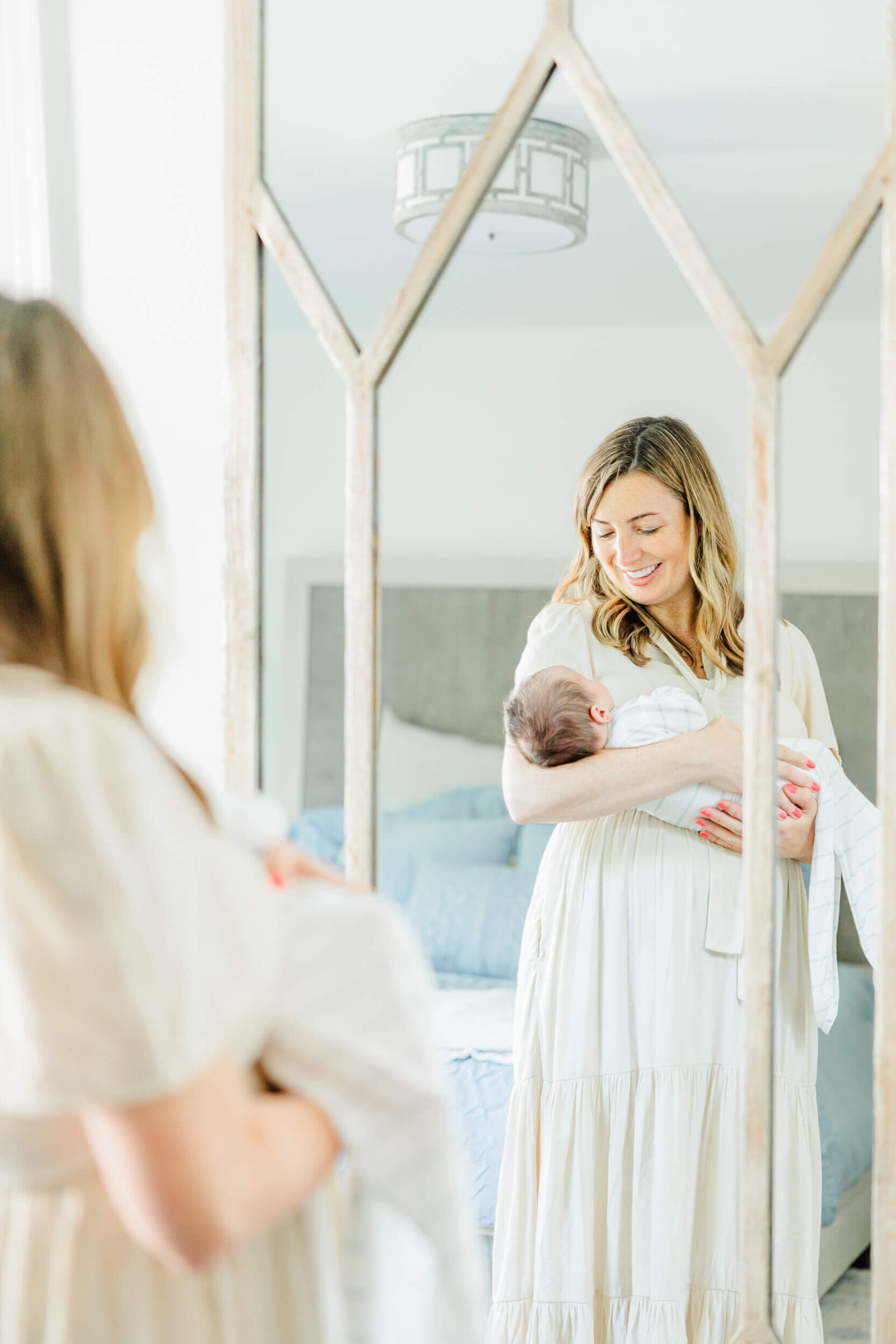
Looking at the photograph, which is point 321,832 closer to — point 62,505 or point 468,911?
point 468,911

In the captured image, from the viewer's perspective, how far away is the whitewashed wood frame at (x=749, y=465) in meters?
1.27

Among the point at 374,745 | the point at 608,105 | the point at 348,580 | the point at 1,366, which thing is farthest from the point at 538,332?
the point at 1,366

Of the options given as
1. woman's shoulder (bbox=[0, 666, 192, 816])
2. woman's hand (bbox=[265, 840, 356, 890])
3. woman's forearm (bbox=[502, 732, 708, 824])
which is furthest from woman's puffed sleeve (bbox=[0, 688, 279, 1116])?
woman's forearm (bbox=[502, 732, 708, 824])

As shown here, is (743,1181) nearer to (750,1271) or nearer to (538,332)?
(750,1271)

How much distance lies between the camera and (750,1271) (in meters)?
1.30

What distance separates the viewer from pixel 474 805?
54.4 inches

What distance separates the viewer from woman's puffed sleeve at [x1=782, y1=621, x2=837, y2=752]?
130cm

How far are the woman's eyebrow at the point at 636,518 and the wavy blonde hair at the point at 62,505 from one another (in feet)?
2.37

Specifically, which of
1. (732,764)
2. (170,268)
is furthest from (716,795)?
(170,268)

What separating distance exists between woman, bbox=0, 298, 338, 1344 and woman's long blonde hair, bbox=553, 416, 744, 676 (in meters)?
0.69

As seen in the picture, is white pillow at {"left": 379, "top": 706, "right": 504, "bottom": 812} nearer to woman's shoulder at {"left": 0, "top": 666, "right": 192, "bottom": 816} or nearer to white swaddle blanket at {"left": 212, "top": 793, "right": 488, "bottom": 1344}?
white swaddle blanket at {"left": 212, "top": 793, "right": 488, "bottom": 1344}

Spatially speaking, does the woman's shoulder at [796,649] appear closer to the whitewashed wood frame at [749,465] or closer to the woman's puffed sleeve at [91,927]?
the whitewashed wood frame at [749,465]

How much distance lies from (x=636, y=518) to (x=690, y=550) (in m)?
0.07

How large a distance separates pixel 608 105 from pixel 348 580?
62 centimetres
